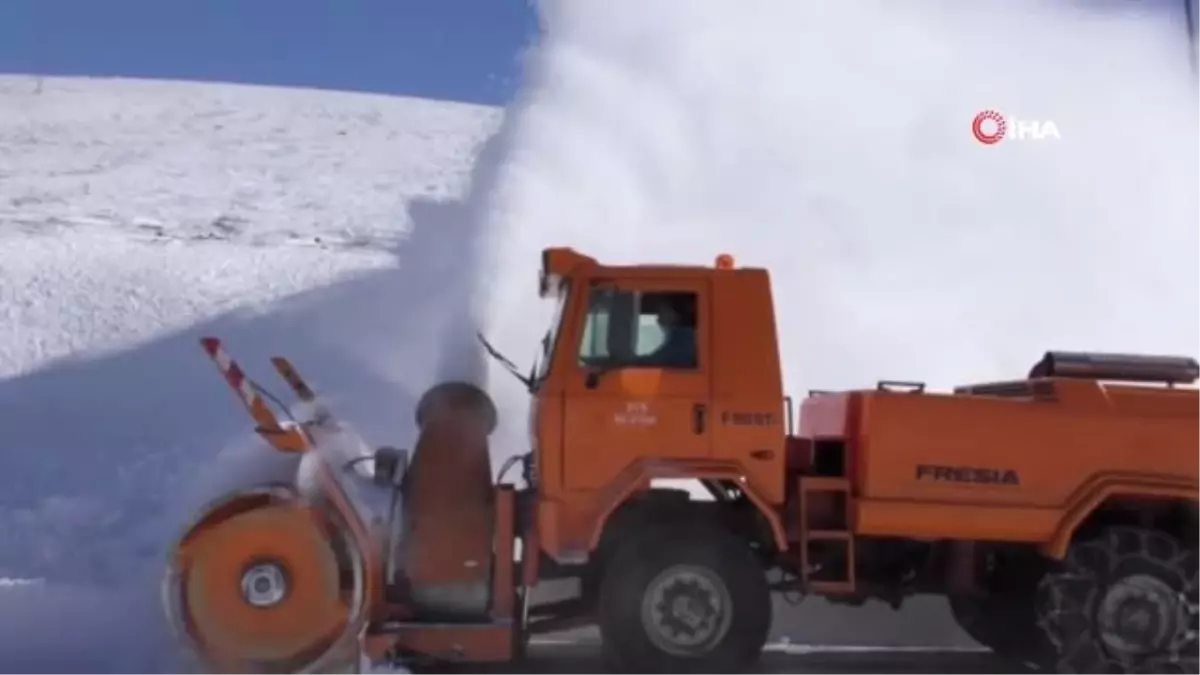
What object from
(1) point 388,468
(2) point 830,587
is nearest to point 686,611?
(2) point 830,587

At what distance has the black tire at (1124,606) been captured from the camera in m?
8.07

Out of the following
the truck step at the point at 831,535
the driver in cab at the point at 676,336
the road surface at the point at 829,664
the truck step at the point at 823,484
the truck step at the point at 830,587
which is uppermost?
the driver in cab at the point at 676,336

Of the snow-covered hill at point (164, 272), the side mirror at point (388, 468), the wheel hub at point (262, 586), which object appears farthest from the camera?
the snow-covered hill at point (164, 272)

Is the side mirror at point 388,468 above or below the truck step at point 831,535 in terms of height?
above

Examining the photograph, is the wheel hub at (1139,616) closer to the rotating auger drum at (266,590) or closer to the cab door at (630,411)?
the cab door at (630,411)

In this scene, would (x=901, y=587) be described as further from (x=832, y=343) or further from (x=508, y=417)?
(x=832, y=343)

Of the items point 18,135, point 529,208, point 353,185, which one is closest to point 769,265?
point 529,208

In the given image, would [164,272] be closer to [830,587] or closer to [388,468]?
[388,468]

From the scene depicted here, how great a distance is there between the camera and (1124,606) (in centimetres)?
813

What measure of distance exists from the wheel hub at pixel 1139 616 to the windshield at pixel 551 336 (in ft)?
10.5

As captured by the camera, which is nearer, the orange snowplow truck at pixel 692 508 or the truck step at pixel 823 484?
the orange snowplow truck at pixel 692 508

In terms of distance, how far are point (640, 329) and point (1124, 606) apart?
9.65 feet

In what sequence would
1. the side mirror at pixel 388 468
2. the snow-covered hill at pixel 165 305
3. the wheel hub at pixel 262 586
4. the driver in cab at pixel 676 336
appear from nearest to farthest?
the wheel hub at pixel 262 586 → the driver in cab at pixel 676 336 → the side mirror at pixel 388 468 → the snow-covered hill at pixel 165 305

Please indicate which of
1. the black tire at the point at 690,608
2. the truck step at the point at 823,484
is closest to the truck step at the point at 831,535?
the truck step at the point at 823,484
